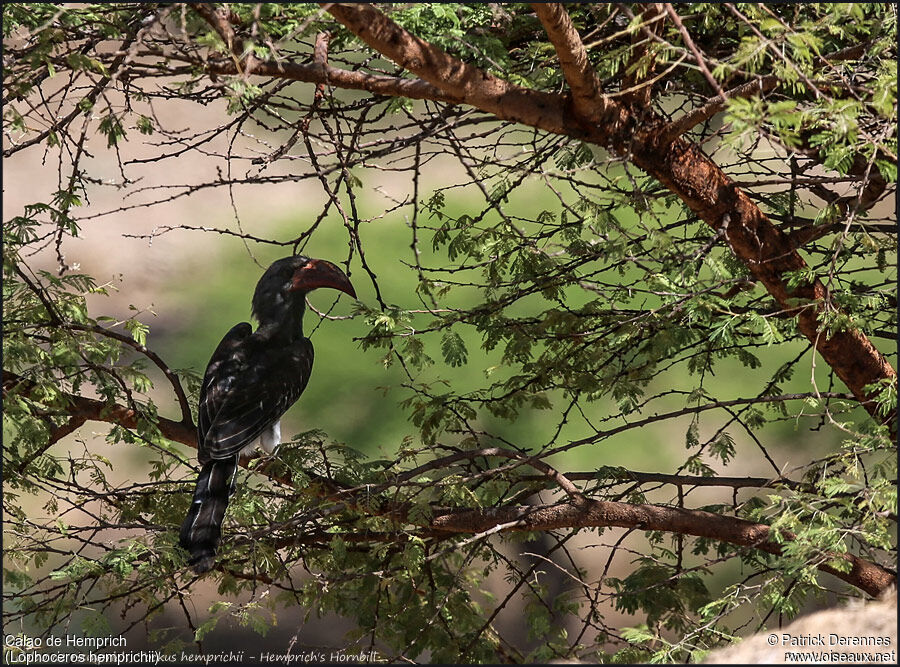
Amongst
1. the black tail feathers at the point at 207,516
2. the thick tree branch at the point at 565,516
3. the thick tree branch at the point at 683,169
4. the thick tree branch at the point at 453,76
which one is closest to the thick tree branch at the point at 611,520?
the thick tree branch at the point at 565,516

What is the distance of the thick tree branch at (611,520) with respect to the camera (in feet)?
7.21

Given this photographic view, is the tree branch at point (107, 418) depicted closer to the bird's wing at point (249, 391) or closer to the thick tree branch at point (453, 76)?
the bird's wing at point (249, 391)

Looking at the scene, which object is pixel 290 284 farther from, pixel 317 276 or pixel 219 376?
pixel 219 376

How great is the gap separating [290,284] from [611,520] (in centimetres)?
88

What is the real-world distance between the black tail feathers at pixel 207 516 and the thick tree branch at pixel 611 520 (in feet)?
1.62

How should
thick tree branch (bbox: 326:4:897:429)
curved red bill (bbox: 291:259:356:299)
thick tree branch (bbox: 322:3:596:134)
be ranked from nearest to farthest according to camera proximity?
thick tree branch (bbox: 322:3:596:134), thick tree branch (bbox: 326:4:897:429), curved red bill (bbox: 291:259:356:299)

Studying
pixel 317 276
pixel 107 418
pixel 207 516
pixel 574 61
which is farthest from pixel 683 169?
pixel 107 418

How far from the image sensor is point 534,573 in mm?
2475

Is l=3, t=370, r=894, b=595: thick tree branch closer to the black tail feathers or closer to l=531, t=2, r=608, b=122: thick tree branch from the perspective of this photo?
the black tail feathers

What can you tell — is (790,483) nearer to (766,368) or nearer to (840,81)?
(840,81)

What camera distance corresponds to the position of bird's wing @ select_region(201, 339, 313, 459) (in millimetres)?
1940

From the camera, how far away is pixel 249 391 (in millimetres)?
2041

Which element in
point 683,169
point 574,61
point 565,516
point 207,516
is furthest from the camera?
point 565,516

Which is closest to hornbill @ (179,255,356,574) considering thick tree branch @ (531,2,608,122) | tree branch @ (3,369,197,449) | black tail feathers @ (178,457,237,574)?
black tail feathers @ (178,457,237,574)
